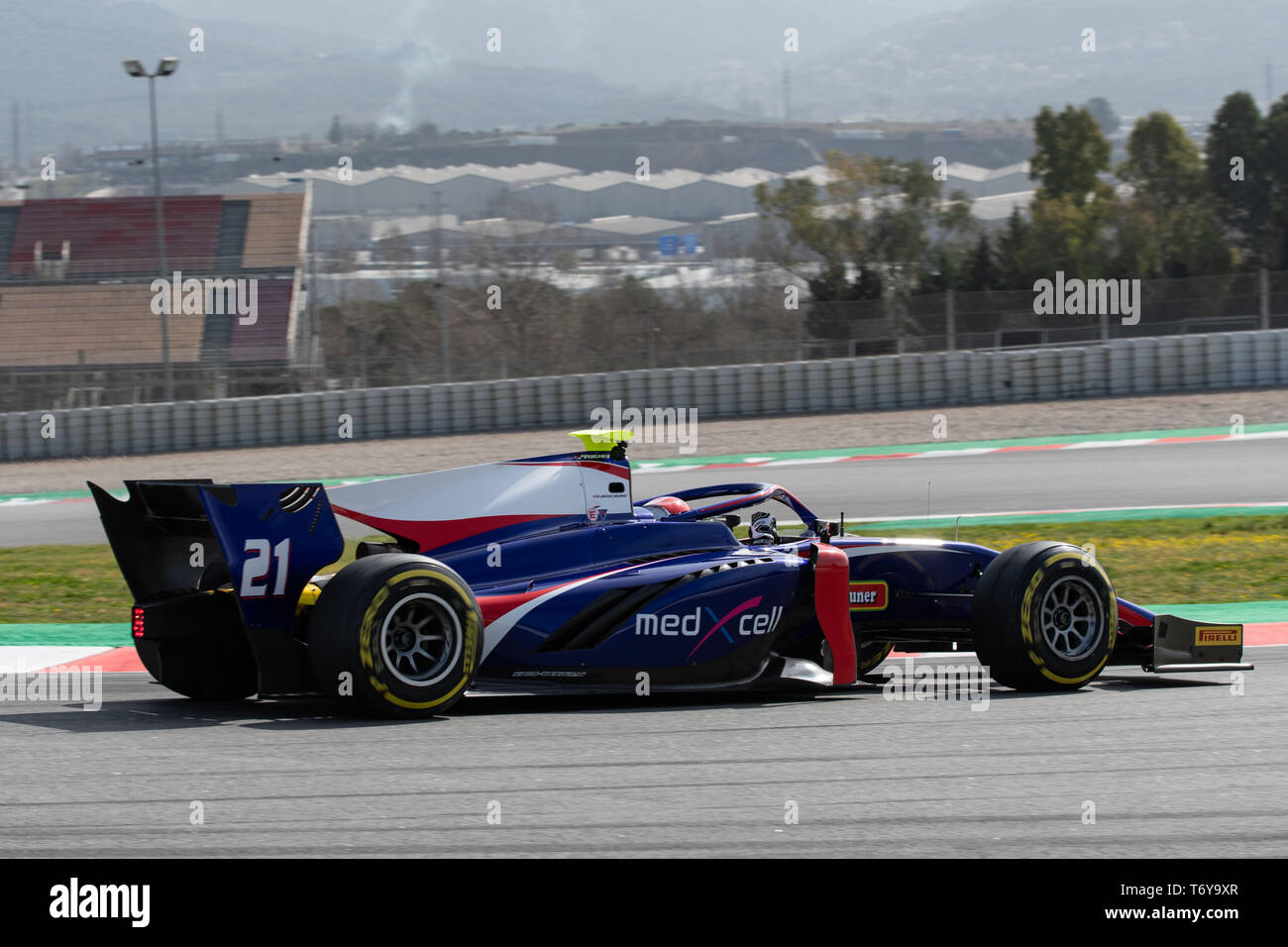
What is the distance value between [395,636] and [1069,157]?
33209mm

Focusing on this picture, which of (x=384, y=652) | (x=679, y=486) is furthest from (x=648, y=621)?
(x=679, y=486)

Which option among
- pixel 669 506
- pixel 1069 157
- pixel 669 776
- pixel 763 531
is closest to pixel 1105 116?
pixel 1069 157

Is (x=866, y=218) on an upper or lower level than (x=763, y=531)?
upper

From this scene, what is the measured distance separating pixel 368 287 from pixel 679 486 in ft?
87.9

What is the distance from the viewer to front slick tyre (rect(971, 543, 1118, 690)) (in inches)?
236

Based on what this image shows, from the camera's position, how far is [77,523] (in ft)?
50.8

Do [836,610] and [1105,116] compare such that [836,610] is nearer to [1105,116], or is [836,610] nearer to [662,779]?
[662,779]

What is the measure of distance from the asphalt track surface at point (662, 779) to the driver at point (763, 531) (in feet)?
2.89

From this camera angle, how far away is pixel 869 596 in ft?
20.7

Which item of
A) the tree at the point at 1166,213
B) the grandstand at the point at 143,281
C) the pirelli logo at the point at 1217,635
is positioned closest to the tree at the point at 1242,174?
the tree at the point at 1166,213

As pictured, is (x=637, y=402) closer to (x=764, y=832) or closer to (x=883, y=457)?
(x=883, y=457)

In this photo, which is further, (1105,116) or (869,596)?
(1105,116)

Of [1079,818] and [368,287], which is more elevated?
[368,287]
